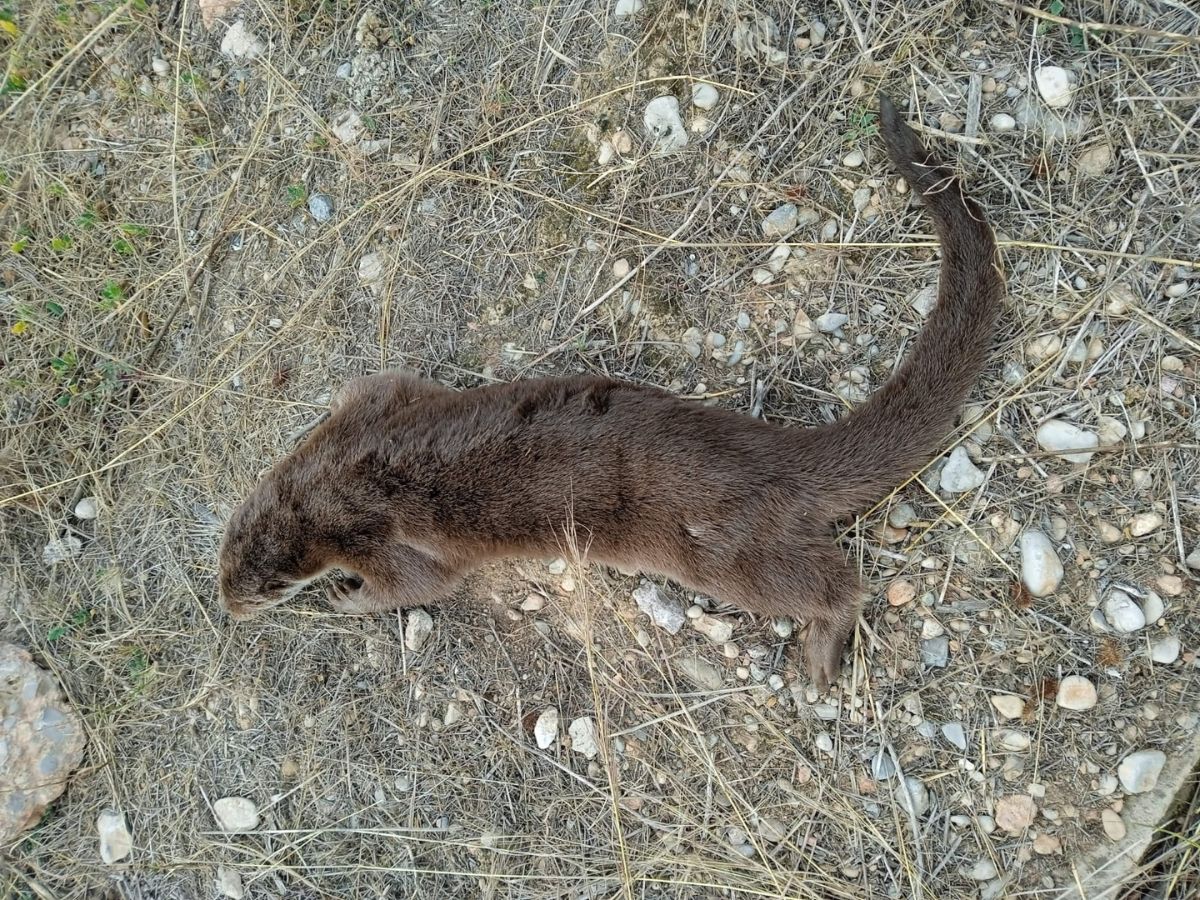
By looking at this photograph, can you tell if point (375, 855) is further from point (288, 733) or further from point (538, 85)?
point (538, 85)

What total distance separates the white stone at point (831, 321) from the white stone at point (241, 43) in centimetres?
267

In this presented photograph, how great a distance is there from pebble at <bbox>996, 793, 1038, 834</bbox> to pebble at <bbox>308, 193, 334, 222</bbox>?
3.29 metres

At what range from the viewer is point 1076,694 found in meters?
2.24

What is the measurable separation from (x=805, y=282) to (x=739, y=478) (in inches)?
34.2

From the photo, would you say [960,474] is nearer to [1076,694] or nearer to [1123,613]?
[1123,613]

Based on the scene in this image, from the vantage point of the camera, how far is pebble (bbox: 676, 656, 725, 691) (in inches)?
101

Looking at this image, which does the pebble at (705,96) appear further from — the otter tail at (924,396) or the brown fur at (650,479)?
the otter tail at (924,396)

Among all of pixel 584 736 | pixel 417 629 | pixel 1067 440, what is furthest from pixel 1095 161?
pixel 417 629

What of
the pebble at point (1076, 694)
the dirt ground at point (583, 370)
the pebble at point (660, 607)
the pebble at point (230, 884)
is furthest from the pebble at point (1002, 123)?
the pebble at point (230, 884)

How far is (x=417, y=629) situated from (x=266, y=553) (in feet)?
2.05

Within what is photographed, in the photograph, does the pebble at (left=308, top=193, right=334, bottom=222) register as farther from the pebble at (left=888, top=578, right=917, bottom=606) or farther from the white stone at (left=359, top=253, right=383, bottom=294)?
the pebble at (left=888, top=578, right=917, bottom=606)

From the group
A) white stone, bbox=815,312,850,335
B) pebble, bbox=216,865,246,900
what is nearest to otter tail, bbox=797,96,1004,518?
white stone, bbox=815,312,850,335

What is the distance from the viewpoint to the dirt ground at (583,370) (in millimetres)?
2297

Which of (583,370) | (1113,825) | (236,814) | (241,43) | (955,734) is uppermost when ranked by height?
(241,43)
